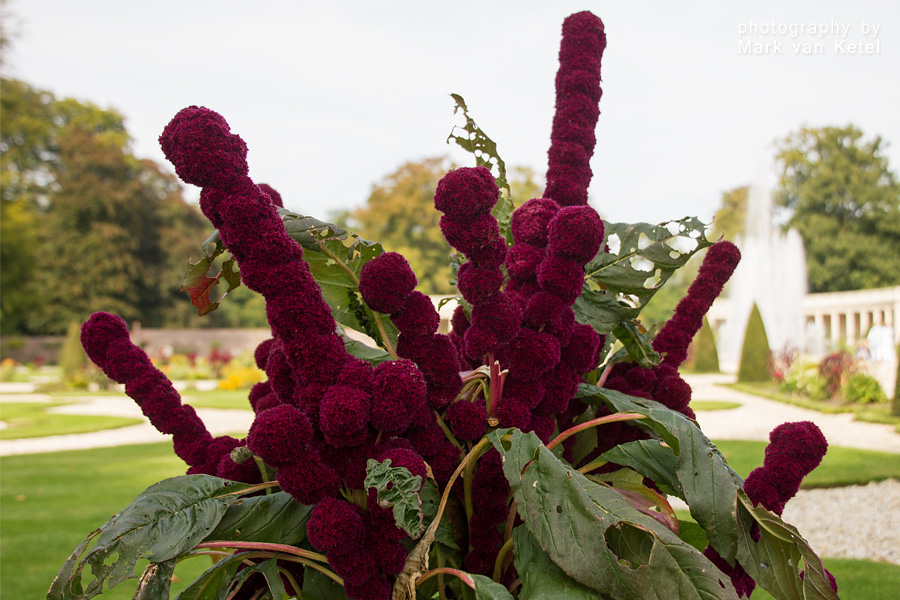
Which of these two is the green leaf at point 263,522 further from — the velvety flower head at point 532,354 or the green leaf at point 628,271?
the green leaf at point 628,271

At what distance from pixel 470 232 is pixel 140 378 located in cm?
61

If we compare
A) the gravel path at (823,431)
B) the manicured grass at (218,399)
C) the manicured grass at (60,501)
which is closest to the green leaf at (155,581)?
the manicured grass at (60,501)

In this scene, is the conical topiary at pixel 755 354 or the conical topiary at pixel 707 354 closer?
the conical topiary at pixel 755 354

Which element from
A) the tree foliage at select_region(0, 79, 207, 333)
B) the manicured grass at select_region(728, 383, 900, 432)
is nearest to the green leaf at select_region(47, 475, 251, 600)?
the manicured grass at select_region(728, 383, 900, 432)

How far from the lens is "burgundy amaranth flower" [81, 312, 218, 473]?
1058mm

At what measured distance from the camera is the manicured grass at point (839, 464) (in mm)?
6410

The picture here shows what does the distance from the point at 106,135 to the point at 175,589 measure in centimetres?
4109

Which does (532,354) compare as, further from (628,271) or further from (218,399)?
(218,399)

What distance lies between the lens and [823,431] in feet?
20.0

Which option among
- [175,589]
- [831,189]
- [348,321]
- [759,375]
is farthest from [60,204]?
[831,189]

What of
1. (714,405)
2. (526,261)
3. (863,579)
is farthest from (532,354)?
(714,405)

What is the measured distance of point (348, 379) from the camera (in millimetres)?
816

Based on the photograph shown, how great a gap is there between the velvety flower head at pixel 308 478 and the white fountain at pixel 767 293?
25.8 m

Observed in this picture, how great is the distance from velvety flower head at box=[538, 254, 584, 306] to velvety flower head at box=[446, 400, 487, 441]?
0.66 feet
